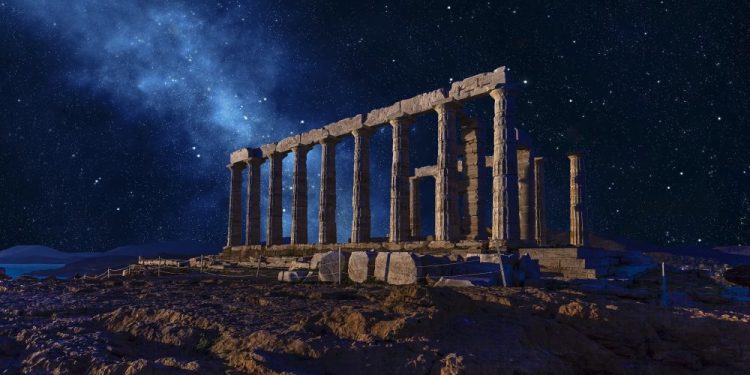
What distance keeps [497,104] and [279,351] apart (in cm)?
1960

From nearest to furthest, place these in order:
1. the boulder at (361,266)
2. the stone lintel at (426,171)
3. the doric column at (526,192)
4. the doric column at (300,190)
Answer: the boulder at (361,266) → the doric column at (526,192) → the doric column at (300,190) → the stone lintel at (426,171)

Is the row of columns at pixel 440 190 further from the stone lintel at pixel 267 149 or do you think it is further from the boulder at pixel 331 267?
the boulder at pixel 331 267

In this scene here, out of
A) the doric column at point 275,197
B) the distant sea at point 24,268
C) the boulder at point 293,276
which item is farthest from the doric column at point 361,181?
the distant sea at point 24,268

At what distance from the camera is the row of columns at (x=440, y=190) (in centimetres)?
2358

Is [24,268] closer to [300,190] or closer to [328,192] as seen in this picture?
[300,190]

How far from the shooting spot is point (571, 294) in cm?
1120

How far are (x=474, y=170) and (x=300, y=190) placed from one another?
11263 mm

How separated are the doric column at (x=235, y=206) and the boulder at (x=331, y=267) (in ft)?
81.2

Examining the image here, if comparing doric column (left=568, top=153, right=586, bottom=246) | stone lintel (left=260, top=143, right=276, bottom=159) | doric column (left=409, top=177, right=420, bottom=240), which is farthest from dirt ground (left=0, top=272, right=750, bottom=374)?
stone lintel (left=260, top=143, right=276, bottom=159)

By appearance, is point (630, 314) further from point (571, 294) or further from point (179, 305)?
point (179, 305)

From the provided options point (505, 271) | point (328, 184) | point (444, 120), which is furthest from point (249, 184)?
point (505, 271)

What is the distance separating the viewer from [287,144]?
3491 centimetres

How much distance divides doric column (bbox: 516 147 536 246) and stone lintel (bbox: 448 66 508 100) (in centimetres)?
766

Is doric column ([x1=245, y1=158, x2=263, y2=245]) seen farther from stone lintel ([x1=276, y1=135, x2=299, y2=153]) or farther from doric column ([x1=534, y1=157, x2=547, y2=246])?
doric column ([x1=534, y1=157, x2=547, y2=246])
